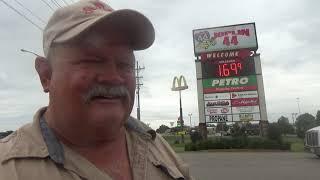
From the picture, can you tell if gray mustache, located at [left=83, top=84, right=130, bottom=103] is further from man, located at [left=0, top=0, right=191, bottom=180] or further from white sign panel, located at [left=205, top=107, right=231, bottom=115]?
white sign panel, located at [left=205, top=107, right=231, bottom=115]

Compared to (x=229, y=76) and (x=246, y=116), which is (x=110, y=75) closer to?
(x=246, y=116)

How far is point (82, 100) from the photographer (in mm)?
1928

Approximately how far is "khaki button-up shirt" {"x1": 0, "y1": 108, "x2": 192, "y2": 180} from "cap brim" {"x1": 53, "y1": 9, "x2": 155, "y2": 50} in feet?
1.22

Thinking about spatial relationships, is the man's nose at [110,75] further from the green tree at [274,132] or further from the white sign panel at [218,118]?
the green tree at [274,132]

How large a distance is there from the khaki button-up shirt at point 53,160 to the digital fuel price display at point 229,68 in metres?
38.3

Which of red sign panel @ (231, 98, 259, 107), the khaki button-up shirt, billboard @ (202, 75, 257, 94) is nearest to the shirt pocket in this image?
the khaki button-up shirt

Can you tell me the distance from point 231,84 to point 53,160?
38541 millimetres

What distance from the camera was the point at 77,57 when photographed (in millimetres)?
1976

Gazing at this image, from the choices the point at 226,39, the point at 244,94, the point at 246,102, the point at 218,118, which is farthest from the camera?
the point at 226,39

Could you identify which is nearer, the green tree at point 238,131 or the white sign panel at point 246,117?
the white sign panel at point 246,117

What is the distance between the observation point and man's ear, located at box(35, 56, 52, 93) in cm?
207

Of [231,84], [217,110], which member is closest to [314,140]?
[217,110]

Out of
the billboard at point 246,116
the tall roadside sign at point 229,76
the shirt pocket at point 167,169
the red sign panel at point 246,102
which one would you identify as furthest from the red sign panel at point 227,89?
the shirt pocket at point 167,169

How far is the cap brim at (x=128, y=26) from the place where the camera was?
6.44 feet
